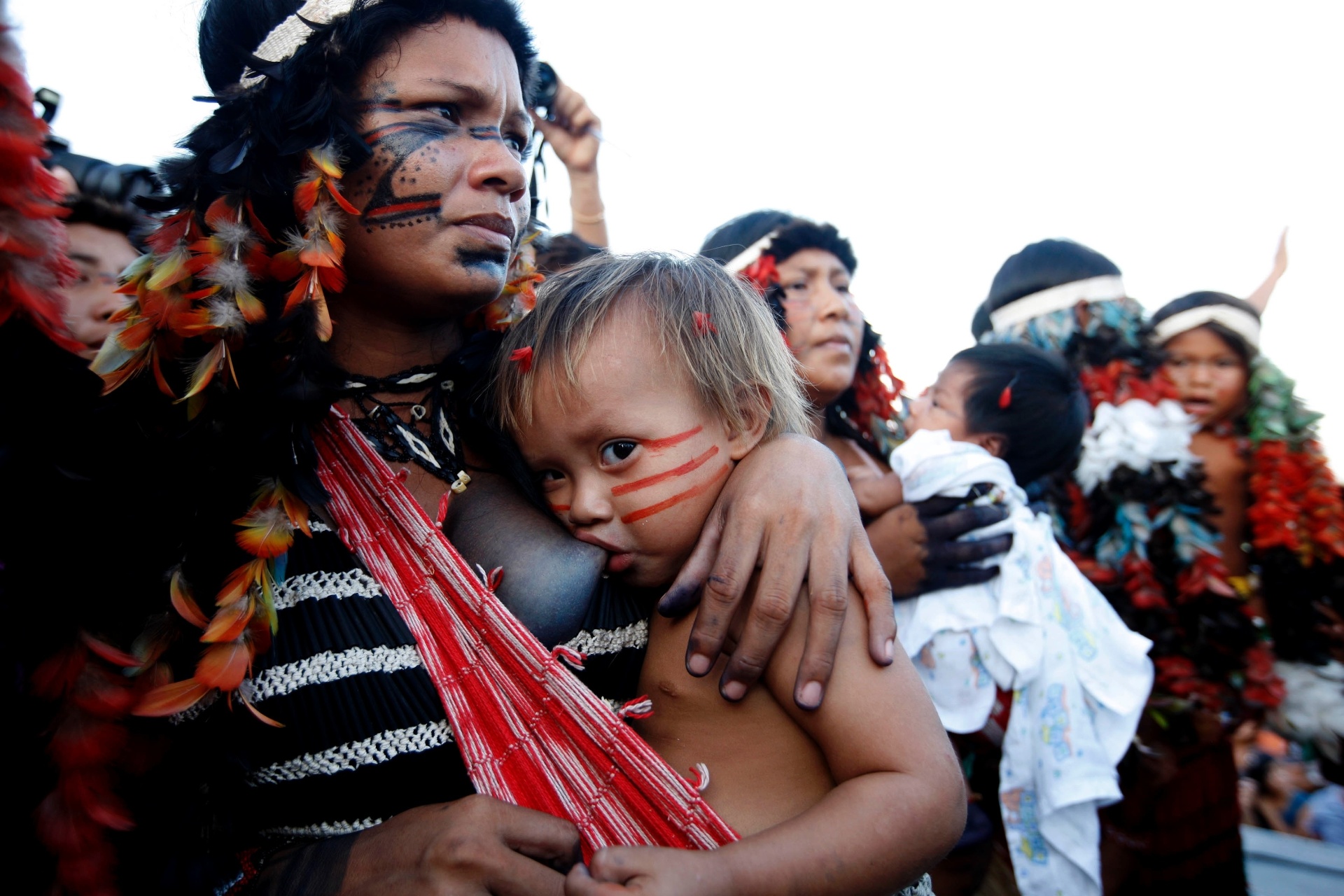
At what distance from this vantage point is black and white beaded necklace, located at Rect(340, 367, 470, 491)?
1712 mm

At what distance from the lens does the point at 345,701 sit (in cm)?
138

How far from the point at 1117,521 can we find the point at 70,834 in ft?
13.3

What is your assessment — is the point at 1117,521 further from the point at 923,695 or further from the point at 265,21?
the point at 265,21

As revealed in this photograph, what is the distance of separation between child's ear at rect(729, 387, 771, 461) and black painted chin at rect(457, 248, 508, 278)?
1.92 feet

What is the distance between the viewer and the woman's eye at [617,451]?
5.35 ft

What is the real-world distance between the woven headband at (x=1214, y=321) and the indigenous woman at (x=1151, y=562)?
23 centimetres

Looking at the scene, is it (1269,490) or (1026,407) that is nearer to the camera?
(1026,407)

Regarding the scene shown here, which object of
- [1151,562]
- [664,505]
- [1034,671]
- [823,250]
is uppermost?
[823,250]

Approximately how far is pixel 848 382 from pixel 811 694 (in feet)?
7.23

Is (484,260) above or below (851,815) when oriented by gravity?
above

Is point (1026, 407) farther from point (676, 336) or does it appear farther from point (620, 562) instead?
point (620, 562)

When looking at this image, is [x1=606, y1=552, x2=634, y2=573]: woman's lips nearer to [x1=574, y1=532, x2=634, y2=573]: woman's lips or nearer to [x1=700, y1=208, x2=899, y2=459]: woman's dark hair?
[x1=574, y1=532, x2=634, y2=573]: woman's lips

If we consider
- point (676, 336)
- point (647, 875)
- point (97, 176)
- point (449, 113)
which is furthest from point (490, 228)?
point (97, 176)

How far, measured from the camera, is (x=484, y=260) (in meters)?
1.66
